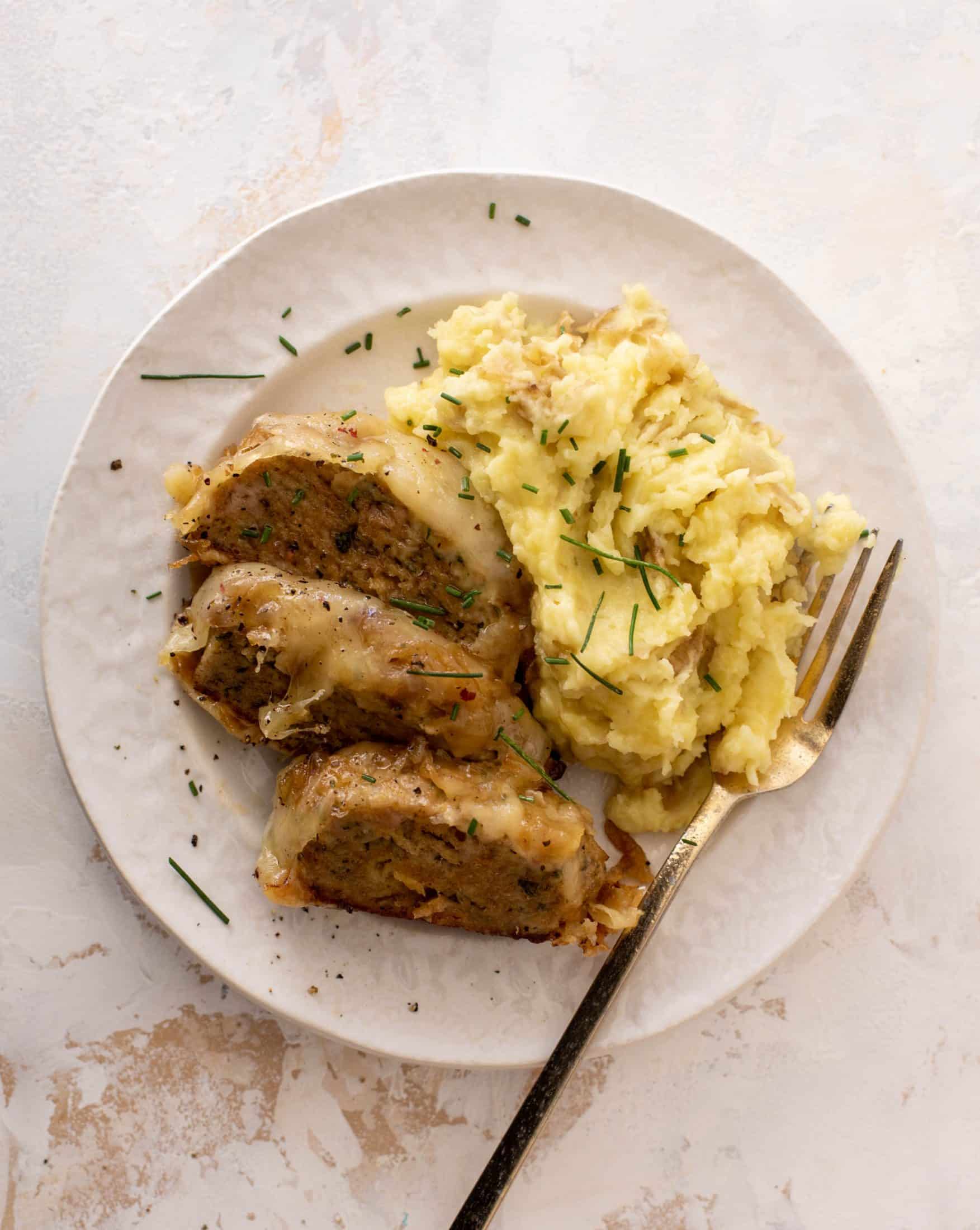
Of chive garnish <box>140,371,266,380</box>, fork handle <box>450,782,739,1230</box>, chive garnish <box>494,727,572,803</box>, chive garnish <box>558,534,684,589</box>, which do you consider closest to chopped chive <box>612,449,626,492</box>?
chive garnish <box>558,534,684,589</box>

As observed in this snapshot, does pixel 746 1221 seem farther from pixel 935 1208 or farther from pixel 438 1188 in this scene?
pixel 438 1188

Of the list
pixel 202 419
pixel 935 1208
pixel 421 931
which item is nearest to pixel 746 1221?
pixel 935 1208

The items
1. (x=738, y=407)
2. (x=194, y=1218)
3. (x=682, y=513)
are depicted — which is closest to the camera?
(x=682, y=513)

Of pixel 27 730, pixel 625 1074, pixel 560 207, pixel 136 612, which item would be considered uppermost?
pixel 560 207

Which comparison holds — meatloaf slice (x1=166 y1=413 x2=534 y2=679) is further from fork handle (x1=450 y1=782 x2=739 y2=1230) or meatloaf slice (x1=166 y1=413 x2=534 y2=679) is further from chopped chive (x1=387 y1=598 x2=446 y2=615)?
fork handle (x1=450 y1=782 x2=739 y2=1230)

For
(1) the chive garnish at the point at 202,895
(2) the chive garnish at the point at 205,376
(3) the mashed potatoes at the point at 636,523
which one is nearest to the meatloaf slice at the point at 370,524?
(3) the mashed potatoes at the point at 636,523

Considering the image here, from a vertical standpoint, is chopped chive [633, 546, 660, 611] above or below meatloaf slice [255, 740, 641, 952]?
above

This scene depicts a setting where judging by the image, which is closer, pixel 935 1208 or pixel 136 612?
pixel 136 612
